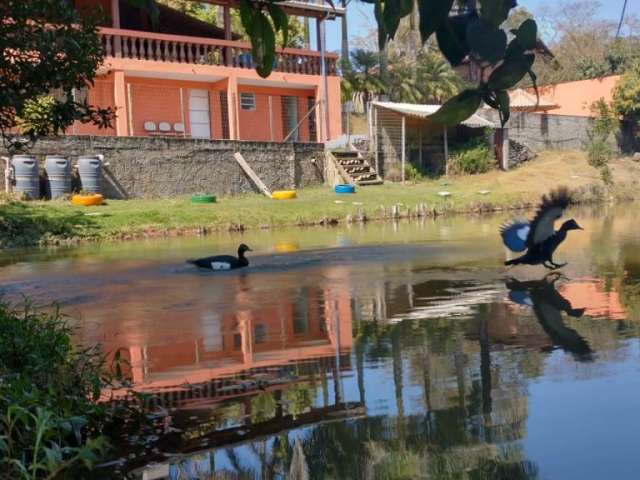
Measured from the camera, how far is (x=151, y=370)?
288 inches

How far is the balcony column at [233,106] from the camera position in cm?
2817

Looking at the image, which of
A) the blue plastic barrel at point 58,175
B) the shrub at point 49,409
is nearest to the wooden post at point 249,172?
the blue plastic barrel at point 58,175

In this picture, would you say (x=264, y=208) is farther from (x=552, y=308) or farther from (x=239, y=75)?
(x=552, y=308)

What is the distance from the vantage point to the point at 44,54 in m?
7.84

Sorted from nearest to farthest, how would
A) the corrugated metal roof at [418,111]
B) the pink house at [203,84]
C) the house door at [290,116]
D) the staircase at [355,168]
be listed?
1. the pink house at [203,84]
2. the staircase at [355,168]
3. the corrugated metal roof at [418,111]
4. the house door at [290,116]

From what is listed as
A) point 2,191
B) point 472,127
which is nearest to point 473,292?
point 2,191

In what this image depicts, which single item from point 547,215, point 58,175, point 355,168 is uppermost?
point 355,168

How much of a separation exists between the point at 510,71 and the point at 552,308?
8141mm

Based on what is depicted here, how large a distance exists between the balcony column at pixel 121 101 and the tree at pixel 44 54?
17820mm

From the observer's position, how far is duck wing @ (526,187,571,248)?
11.9m

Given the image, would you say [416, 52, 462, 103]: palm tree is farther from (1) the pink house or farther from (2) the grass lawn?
(1) the pink house

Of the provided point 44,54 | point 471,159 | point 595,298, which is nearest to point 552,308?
point 595,298

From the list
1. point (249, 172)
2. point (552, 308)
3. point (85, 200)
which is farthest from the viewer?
point (249, 172)

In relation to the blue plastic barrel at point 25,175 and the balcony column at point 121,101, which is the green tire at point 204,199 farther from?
the blue plastic barrel at point 25,175
